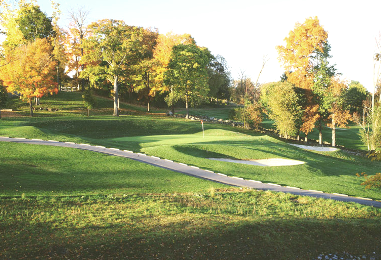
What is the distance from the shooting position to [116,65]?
47.8 metres

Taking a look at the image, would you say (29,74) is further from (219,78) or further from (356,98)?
(356,98)

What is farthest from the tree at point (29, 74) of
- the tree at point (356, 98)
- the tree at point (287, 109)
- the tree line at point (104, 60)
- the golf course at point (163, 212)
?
the tree at point (356, 98)

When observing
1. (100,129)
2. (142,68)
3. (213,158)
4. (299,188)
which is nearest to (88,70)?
(142,68)

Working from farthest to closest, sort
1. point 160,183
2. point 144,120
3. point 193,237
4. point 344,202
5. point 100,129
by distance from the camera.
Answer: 1. point 144,120
2. point 100,129
3. point 160,183
4. point 344,202
5. point 193,237

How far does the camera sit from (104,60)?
50.6m

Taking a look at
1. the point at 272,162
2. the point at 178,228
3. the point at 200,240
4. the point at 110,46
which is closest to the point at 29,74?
the point at 110,46

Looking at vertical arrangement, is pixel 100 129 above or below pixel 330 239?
above

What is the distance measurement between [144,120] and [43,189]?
31884 mm

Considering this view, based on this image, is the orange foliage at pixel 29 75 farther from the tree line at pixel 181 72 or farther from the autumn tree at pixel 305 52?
the autumn tree at pixel 305 52

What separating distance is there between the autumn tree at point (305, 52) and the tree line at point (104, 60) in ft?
48.4

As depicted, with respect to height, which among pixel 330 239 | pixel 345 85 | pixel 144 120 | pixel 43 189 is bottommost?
pixel 330 239

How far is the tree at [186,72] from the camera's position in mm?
52625

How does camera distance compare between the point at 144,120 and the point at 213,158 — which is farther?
the point at 144,120

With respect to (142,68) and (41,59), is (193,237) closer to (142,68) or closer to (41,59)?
(41,59)
